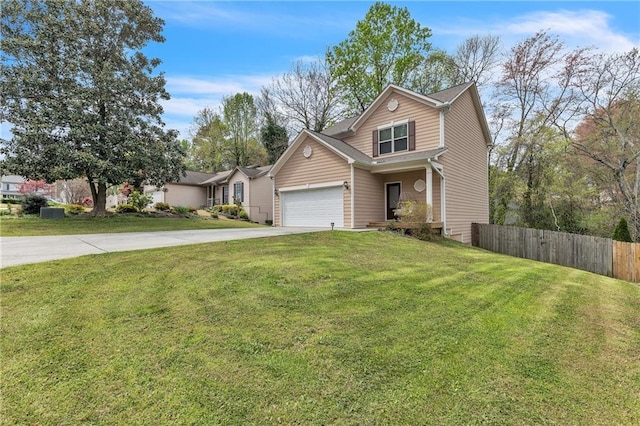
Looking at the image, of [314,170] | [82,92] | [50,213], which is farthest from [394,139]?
[50,213]

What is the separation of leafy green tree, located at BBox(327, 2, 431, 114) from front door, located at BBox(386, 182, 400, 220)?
13509mm

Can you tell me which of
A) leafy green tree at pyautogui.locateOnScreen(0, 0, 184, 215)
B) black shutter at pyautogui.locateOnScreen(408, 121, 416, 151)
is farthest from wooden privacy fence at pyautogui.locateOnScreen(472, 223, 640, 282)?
leafy green tree at pyautogui.locateOnScreen(0, 0, 184, 215)

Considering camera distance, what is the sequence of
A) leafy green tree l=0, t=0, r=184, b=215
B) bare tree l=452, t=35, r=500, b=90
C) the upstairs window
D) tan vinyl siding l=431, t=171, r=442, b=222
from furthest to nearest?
bare tree l=452, t=35, r=500, b=90 → the upstairs window → leafy green tree l=0, t=0, r=184, b=215 → tan vinyl siding l=431, t=171, r=442, b=222

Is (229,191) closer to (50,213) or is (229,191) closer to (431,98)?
(50,213)

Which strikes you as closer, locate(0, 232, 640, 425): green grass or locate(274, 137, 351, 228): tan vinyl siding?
locate(0, 232, 640, 425): green grass

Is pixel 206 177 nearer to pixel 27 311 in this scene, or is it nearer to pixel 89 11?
pixel 89 11

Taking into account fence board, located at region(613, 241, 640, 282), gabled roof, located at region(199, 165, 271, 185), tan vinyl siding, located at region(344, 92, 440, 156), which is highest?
tan vinyl siding, located at region(344, 92, 440, 156)

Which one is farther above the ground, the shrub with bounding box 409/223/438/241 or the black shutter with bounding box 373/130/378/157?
the black shutter with bounding box 373/130/378/157

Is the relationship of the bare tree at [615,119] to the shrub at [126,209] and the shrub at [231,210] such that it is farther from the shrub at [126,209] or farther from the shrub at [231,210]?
the shrub at [126,209]

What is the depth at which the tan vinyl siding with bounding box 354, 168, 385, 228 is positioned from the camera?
13953 millimetres

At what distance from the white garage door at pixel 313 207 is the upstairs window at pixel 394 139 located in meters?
3.42

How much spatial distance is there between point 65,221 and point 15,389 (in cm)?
1599

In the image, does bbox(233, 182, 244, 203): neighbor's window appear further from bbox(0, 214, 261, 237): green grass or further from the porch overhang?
the porch overhang

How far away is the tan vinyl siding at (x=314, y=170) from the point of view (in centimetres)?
1396
